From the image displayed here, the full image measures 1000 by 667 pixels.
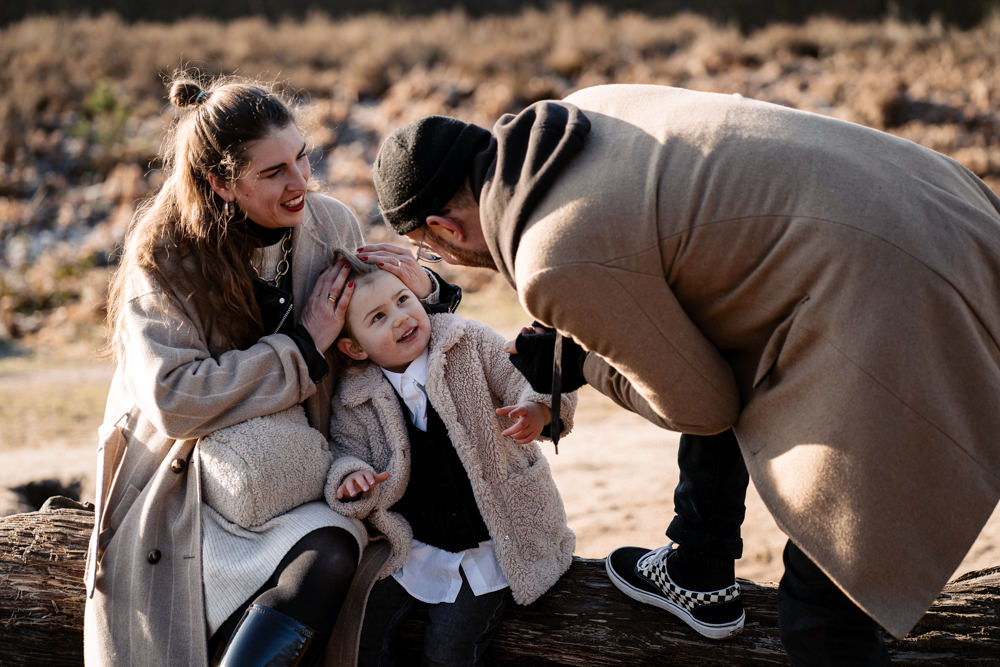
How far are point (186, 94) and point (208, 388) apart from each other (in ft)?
3.22

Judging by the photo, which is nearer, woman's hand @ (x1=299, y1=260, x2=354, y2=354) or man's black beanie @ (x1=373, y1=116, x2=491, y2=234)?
man's black beanie @ (x1=373, y1=116, x2=491, y2=234)

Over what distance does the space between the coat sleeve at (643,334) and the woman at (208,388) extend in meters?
1.04

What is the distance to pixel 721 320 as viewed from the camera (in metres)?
2.24

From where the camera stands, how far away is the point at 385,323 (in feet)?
9.96

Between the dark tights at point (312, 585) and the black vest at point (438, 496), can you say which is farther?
the black vest at point (438, 496)

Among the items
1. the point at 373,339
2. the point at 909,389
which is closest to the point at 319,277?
the point at 373,339

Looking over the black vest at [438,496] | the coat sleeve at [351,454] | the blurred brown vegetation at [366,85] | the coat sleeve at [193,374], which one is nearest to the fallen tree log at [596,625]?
the black vest at [438,496]

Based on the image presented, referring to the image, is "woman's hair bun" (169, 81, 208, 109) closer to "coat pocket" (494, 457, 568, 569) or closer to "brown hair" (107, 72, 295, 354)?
"brown hair" (107, 72, 295, 354)

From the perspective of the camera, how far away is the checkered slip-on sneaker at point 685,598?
288cm

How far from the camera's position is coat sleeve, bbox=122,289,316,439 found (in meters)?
2.71

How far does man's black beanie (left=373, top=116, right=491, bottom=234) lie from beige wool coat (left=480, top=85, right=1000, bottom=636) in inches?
10.6

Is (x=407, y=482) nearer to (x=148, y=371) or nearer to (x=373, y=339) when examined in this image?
(x=373, y=339)

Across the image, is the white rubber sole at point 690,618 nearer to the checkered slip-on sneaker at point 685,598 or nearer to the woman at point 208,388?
the checkered slip-on sneaker at point 685,598

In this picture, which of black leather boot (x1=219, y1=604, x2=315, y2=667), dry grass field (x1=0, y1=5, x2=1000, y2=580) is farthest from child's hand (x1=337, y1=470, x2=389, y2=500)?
dry grass field (x1=0, y1=5, x2=1000, y2=580)
